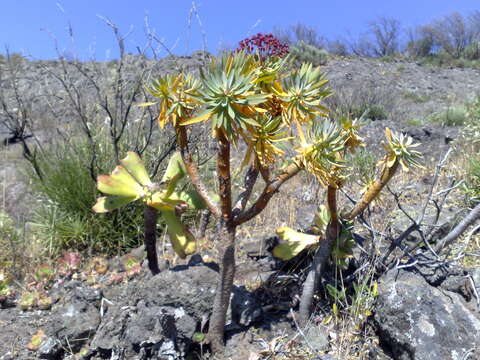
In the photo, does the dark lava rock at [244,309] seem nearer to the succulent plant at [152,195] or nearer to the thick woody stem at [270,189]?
the succulent plant at [152,195]

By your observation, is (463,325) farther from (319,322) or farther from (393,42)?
(393,42)

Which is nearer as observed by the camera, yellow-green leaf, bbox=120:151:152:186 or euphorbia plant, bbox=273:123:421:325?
euphorbia plant, bbox=273:123:421:325

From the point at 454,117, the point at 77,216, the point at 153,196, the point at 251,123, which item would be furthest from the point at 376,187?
the point at 454,117

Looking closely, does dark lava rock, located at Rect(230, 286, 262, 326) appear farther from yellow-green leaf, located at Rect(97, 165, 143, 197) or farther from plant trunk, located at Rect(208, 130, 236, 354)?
yellow-green leaf, located at Rect(97, 165, 143, 197)

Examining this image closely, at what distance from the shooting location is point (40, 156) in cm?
459

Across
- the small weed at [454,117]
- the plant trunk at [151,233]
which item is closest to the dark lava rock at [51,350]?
the plant trunk at [151,233]

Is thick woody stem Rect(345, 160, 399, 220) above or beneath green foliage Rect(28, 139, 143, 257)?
above

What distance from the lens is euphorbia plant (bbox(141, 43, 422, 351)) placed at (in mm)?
1460

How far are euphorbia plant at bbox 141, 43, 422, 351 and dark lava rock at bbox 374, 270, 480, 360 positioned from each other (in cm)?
43

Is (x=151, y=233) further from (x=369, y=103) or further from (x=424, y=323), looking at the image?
(x=369, y=103)

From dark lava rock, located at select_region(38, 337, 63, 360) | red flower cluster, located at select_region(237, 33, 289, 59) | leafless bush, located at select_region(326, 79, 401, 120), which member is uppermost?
leafless bush, located at select_region(326, 79, 401, 120)

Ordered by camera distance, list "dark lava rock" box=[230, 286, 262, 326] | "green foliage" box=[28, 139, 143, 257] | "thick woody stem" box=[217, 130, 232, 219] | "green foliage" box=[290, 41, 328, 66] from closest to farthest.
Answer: "thick woody stem" box=[217, 130, 232, 219]
"dark lava rock" box=[230, 286, 262, 326]
"green foliage" box=[28, 139, 143, 257]
"green foliage" box=[290, 41, 328, 66]

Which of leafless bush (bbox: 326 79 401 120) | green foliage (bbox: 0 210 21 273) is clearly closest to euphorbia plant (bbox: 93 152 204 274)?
green foliage (bbox: 0 210 21 273)

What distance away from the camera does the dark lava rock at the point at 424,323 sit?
175 cm
